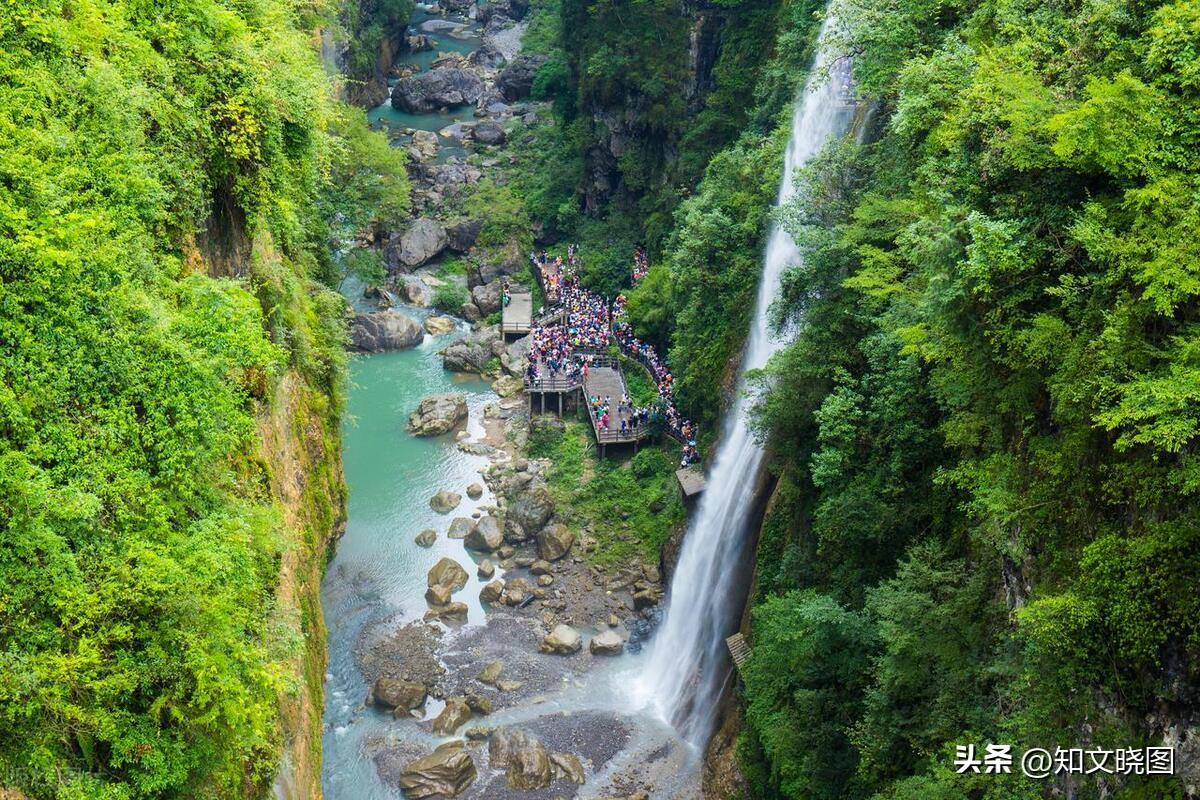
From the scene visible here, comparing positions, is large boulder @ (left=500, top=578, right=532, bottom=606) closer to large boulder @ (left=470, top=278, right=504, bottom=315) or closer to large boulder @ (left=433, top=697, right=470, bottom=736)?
large boulder @ (left=433, top=697, right=470, bottom=736)

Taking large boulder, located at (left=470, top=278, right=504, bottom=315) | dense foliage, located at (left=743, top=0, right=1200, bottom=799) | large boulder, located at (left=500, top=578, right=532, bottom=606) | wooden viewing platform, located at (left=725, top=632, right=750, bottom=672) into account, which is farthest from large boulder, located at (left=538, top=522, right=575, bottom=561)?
large boulder, located at (left=470, top=278, right=504, bottom=315)

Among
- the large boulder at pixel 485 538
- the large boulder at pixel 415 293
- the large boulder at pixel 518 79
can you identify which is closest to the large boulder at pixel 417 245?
the large boulder at pixel 415 293

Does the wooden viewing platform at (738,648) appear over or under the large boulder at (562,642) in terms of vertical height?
over

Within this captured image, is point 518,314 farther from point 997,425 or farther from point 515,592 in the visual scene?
point 997,425

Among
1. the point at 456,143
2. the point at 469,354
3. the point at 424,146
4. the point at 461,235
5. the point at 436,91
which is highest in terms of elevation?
the point at 436,91

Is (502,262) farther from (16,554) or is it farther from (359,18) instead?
(16,554)

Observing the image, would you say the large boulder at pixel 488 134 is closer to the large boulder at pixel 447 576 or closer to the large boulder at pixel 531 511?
the large boulder at pixel 531 511

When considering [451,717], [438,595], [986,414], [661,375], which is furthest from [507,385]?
[986,414]
